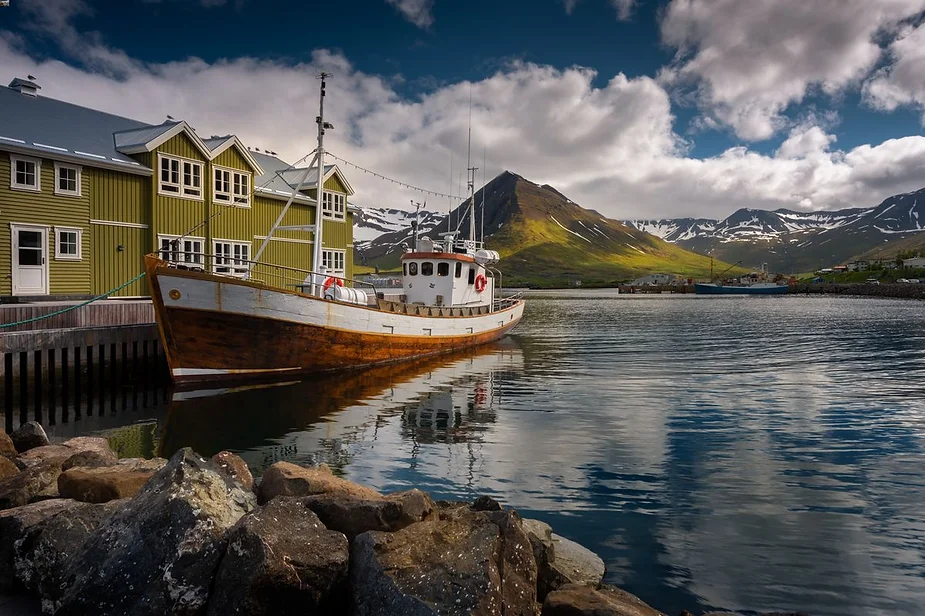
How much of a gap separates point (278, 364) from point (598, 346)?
20973 mm

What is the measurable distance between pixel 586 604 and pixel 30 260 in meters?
28.7

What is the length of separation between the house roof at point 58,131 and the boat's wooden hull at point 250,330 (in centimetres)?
1089

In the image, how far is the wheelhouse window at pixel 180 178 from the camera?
3052 cm

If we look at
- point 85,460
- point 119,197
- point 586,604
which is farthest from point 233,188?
point 586,604

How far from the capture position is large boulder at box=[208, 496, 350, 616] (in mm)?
5281

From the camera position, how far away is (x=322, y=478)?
25.9 feet

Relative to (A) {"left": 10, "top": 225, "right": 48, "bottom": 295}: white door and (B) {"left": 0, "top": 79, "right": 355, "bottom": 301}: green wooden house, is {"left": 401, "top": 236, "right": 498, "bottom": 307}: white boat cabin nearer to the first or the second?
(B) {"left": 0, "top": 79, "right": 355, "bottom": 301}: green wooden house

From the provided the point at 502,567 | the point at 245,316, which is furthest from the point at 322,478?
the point at 245,316

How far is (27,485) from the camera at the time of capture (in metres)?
7.80

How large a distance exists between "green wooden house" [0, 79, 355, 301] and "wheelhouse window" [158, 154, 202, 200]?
0.05 metres

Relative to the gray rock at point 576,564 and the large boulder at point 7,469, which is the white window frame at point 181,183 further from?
the gray rock at point 576,564

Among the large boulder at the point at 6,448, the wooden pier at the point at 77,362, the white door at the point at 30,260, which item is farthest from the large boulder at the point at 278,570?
the white door at the point at 30,260

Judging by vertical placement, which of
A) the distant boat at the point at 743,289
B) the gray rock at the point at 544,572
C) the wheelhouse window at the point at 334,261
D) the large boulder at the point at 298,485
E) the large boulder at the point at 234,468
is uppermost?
the wheelhouse window at the point at 334,261

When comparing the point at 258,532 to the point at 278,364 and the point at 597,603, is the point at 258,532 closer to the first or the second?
the point at 597,603
